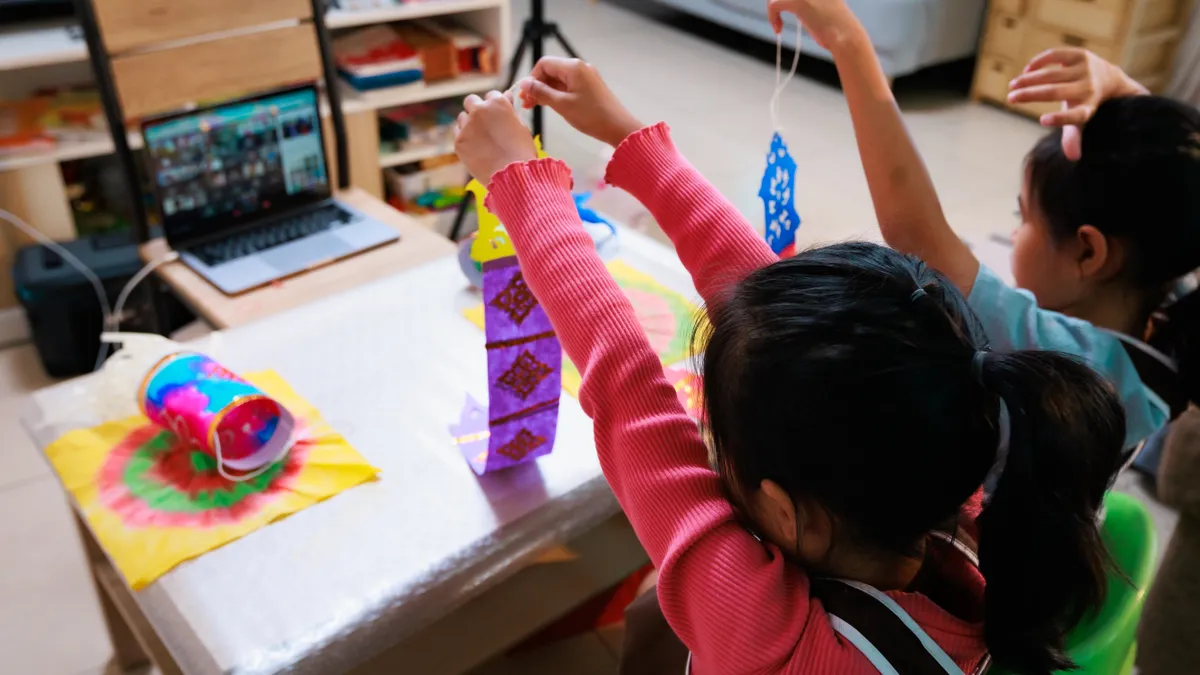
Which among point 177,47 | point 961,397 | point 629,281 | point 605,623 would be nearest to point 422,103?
point 177,47

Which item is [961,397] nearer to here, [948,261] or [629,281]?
[948,261]

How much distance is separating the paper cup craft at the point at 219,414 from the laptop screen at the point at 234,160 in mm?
715

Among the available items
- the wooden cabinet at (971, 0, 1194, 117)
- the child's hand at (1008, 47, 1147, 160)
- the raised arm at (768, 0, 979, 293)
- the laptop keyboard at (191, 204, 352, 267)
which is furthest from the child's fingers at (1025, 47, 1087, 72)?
the wooden cabinet at (971, 0, 1194, 117)

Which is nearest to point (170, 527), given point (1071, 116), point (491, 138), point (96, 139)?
point (491, 138)

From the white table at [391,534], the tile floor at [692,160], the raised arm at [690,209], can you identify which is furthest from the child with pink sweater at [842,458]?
the tile floor at [692,160]

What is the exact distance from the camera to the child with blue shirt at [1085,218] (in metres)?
0.98

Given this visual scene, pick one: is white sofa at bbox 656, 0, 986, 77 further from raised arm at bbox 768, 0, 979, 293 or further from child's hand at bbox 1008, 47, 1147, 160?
raised arm at bbox 768, 0, 979, 293

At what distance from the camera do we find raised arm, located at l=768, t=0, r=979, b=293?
3.09 feet

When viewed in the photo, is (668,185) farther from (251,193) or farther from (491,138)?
(251,193)

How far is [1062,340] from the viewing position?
1.00m

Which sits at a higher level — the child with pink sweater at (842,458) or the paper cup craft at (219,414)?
the child with pink sweater at (842,458)

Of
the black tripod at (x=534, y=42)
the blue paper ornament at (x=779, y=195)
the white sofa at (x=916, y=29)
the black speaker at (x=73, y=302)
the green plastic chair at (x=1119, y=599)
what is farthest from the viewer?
the white sofa at (x=916, y=29)

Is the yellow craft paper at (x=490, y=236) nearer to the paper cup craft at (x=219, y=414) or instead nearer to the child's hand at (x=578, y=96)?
the child's hand at (x=578, y=96)

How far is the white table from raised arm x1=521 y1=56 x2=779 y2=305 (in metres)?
0.30
